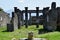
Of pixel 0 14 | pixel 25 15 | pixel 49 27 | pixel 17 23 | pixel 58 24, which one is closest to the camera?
pixel 58 24

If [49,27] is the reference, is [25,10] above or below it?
above

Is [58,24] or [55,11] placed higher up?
[55,11]

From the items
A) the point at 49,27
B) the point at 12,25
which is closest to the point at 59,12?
the point at 49,27

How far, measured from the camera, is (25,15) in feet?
170

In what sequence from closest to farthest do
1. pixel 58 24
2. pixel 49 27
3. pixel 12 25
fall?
1. pixel 58 24
2. pixel 49 27
3. pixel 12 25

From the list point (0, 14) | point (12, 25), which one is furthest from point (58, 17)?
point (0, 14)

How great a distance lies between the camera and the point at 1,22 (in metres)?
70.0

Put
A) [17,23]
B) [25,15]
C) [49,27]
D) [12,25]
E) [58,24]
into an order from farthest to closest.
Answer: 1. [25,15]
2. [17,23]
3. [12,25]
4. [49,27]
5. [58,24]

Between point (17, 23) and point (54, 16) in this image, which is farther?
point (17, 23)

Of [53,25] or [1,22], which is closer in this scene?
[53,25]

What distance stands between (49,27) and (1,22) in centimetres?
3236

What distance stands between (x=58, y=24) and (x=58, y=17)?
158 cm

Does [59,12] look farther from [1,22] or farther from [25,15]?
[1,22]

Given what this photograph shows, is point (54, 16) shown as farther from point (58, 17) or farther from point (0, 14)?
point (0, 14)
